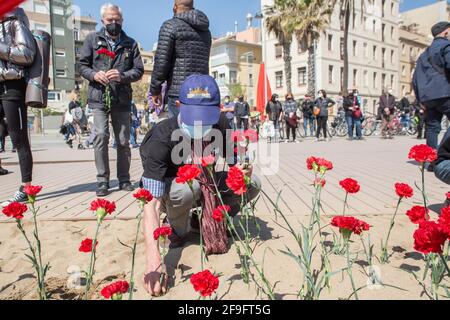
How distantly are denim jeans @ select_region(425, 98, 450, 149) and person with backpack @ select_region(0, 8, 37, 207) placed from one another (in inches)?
185

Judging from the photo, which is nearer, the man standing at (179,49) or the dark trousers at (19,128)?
the man standing at (179,49)

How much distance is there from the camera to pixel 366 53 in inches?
1642

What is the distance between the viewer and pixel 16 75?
352 centimetres

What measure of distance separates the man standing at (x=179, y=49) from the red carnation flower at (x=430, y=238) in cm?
252

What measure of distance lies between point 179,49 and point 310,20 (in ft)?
80.7

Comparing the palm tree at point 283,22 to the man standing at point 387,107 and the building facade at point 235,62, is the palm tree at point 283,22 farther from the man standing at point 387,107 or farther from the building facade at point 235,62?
the building facade at point 235,62

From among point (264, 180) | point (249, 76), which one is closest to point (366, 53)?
point (249, 76)

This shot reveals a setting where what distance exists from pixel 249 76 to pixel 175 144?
5031cm

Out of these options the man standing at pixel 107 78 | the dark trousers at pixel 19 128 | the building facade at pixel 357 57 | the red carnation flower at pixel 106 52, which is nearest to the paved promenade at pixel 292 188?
the dark trousers at pixel 19 128

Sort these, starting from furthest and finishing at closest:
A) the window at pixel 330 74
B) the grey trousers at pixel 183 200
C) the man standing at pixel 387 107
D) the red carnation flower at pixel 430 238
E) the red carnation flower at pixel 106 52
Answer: the window at pixel 330 74
the man standing at pixel 387 107
the red carnation flower at pixel 106 52
the grey trousers at pixel 183 200
the red carnation flower at pixel 430 238

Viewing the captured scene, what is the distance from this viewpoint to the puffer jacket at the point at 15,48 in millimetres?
3453

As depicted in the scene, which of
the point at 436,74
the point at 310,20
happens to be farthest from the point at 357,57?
the point at 436,74

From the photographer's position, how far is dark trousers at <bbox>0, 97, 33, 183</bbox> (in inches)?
142
